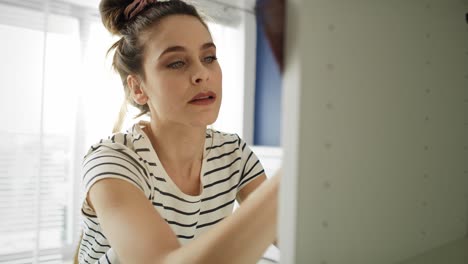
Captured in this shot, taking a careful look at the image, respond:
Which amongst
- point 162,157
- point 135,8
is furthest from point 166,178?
point 135,8

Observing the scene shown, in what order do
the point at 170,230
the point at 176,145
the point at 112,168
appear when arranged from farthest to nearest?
the point at 176,145, the point at 112,168, the point at 170,230

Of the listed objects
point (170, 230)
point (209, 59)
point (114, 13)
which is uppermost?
point (114, 13)

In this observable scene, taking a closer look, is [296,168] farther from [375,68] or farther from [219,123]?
[219,123]

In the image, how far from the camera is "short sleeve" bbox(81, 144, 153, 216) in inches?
27.0

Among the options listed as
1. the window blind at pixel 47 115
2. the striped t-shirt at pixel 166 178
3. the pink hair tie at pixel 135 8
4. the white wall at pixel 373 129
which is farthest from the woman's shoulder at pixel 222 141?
the window blind at pixel 47 115

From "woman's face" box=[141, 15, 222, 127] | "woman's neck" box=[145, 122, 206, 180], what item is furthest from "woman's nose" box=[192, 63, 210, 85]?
"woman's neck" box=[145, 122, 206, 180]

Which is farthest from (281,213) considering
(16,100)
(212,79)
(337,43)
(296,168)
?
(16,100)

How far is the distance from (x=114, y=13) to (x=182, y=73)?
0.30m

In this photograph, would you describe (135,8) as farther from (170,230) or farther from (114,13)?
(170,230)

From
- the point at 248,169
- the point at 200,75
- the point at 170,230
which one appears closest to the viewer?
the point at 170,230

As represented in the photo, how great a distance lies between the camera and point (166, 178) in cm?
87

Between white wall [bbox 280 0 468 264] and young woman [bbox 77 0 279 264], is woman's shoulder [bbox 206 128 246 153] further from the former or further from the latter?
white wall [bbox 280 0 468 264]

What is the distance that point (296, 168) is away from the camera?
0.31m

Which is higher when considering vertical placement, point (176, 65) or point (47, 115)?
point (176, 65)
